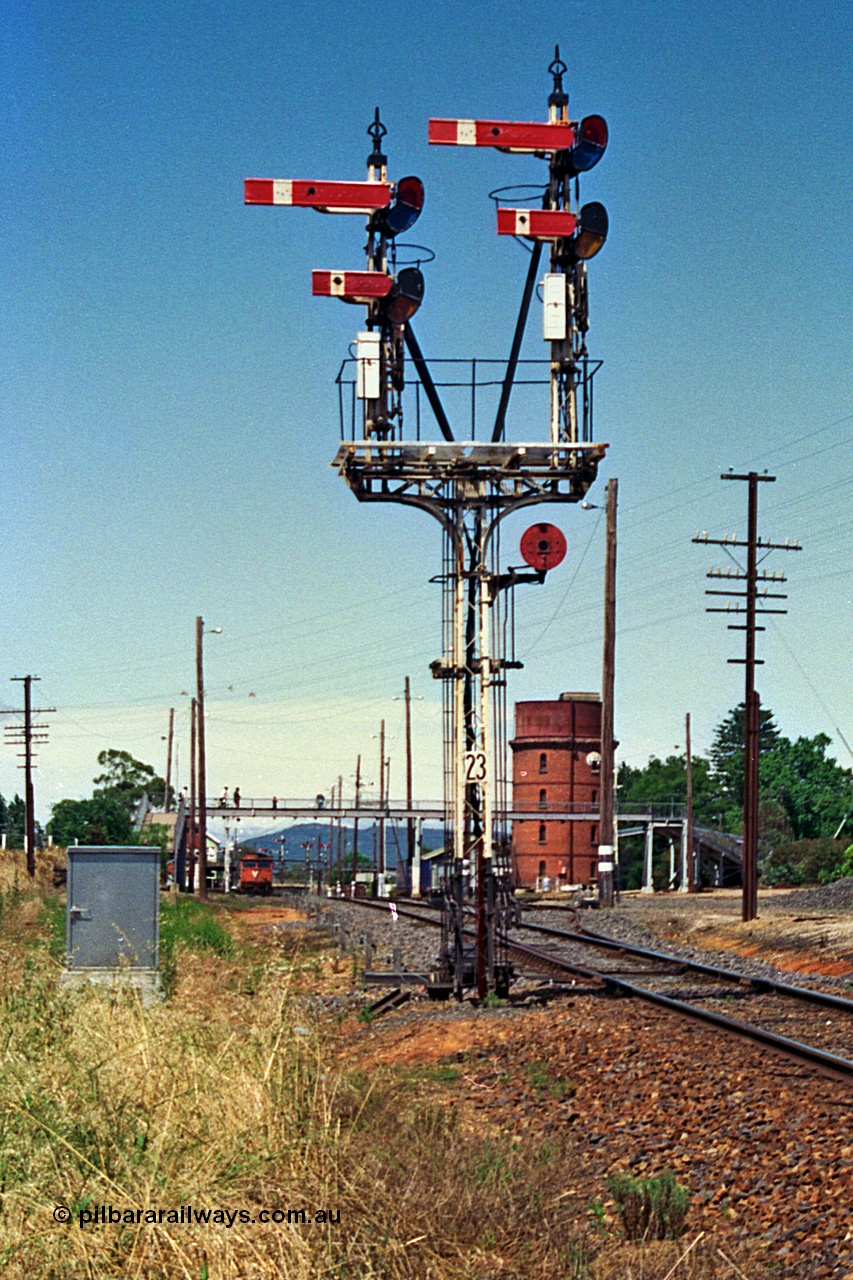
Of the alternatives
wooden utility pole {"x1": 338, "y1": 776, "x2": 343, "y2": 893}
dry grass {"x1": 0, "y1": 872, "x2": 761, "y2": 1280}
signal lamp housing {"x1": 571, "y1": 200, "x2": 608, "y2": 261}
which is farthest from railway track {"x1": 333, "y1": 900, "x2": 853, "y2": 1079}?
wooden utility pole {"x1": 338, "y1": 776, "x2": 343, "y2": 893}

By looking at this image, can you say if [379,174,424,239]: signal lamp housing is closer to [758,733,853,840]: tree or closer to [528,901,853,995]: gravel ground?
[528,901,853,995]: gravel ground

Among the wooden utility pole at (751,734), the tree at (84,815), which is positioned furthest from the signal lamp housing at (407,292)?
the tree at (84,815)

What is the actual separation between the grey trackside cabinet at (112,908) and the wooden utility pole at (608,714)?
25.9 meters

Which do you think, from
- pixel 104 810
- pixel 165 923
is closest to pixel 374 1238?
pixel 165 923

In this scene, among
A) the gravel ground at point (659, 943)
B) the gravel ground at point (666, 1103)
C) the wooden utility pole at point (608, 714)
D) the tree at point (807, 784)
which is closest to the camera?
the gravel ground at point (666, 1103)

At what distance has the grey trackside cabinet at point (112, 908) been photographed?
47.5ft

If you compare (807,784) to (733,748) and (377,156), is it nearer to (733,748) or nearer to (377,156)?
(733,748)

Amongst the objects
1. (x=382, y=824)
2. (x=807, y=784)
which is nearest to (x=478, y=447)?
(x=382, y=824)

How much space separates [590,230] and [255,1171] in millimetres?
11786

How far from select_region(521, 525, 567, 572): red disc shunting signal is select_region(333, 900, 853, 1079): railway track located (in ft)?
15.0

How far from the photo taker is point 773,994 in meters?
16.5

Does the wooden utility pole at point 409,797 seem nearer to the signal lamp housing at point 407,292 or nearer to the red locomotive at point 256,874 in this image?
the red locomotive at point 256,874

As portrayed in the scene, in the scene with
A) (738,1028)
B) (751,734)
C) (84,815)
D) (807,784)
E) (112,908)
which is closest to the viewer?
(738,1028)

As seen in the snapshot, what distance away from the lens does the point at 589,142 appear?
52.5ft
